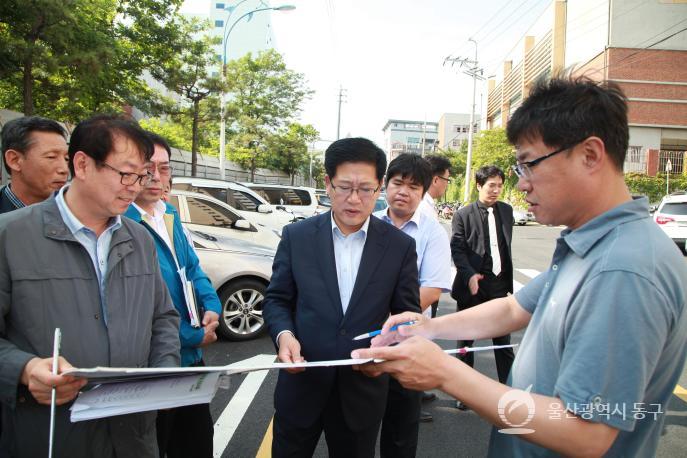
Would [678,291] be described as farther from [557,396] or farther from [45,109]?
[45,109]

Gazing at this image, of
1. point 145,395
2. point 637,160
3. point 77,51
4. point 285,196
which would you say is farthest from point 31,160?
point 637,160

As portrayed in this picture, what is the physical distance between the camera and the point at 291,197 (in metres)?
14.1

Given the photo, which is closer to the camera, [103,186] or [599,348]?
[599,348]

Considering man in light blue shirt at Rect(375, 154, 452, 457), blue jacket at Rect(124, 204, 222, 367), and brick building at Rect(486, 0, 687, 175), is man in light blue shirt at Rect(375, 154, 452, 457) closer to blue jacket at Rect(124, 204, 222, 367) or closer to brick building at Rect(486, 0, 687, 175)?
blue jacket at Rect(124, 204, 222, 367)

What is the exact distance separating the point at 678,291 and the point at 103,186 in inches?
74.2

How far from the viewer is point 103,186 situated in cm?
164

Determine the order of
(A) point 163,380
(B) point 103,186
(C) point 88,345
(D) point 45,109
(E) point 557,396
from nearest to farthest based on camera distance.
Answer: (E) point 557,396 < (A) point 163,380 < (C) point 88,345 < (B) point 103,186 < (D) point 45,109

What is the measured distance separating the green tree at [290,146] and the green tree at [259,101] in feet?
1.53

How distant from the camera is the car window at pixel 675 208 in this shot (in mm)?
11445

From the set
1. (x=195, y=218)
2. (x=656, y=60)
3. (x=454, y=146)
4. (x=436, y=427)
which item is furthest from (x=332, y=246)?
(x=454, y=146)

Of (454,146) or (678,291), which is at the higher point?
(454,146)

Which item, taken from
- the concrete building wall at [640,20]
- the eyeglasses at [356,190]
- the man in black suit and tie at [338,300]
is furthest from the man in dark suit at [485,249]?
the concrete building wall at [640,20]

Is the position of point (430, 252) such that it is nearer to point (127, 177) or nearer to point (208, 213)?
point (127, 177)

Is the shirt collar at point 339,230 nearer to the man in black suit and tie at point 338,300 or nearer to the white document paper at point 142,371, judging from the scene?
the man in black suit and tie at point 338,300
